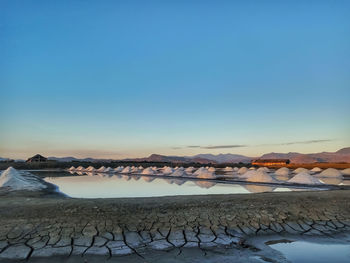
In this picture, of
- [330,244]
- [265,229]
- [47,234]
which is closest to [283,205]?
[265,229]

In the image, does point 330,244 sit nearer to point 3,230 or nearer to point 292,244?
point 292,244

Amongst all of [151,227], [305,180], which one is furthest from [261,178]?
[151,227]

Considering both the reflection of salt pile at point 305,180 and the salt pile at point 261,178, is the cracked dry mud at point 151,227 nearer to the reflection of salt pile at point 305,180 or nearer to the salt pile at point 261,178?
the reflection of salt pile at point 305,180

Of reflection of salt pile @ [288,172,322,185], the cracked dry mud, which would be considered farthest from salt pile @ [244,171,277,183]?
the cracked dry mud

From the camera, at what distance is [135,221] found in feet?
24.4

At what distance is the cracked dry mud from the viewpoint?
581 centimetres

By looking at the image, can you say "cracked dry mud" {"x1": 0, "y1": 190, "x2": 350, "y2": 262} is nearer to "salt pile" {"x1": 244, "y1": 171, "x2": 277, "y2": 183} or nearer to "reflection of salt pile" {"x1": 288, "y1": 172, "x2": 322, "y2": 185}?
"reflection of salt pile" {"x1": 288, "y1": 172, "x2": 322, "y2": 185}

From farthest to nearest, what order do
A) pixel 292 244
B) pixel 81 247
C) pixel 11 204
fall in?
1. pixel 11 204
2. pixel 292 244
3. pixel 81 247

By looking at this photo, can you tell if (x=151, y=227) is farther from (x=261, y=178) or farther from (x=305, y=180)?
(x=261, y=178)

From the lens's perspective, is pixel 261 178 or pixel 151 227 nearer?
pixel 151 227

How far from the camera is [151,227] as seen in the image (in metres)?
7.11

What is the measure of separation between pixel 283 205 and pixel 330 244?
119 inches

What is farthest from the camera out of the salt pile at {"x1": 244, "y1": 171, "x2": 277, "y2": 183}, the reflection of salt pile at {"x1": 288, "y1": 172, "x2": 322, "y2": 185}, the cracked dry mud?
the salt pile at {"x1": 244, "y1": 171, "x2": 277, "y2": 183}

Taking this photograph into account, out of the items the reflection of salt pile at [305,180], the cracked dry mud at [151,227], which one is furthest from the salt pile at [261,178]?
the cracked dry mud at [151,227]
